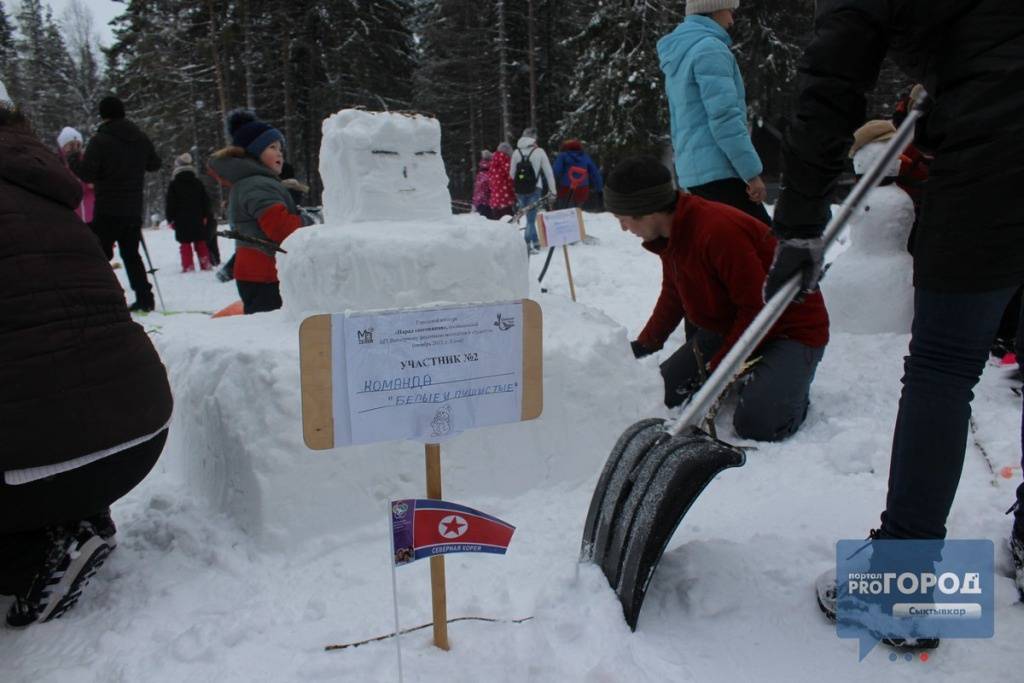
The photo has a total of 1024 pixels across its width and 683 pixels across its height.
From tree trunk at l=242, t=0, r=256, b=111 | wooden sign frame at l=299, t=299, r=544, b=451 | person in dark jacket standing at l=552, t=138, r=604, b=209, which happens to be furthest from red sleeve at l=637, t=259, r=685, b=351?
tree trunk at l=242, t=0, r=256, b=111

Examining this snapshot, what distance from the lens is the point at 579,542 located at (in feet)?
6.91

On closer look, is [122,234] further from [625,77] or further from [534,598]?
[625,77]

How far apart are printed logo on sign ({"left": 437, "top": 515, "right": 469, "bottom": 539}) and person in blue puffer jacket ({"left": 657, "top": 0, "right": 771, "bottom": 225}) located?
2578 mm

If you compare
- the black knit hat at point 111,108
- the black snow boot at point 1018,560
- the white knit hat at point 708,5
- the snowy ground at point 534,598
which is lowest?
the snowy ground at point 534,598

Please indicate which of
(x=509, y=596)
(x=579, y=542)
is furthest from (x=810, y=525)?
(x=509, y=596)

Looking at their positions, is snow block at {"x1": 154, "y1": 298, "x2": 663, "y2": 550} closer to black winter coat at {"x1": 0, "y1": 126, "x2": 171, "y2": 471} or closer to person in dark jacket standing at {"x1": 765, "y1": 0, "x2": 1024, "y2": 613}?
black winter coat at {"x1": 0, "y1": 126, "x2": 171, "y2": 471}

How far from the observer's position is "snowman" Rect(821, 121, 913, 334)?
152 inches

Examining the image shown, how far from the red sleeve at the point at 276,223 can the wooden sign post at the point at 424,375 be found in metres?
2.71

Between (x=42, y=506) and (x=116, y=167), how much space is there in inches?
200

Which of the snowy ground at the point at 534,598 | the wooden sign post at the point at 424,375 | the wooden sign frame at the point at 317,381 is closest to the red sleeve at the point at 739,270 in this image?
the snowy ground at the point at 534,598

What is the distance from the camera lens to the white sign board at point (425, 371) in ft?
4.72

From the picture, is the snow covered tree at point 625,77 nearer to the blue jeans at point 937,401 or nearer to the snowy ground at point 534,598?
the snowy ground at point 534,598

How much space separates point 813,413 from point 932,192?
1.87 m

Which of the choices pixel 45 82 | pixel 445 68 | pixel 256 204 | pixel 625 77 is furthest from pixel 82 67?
pixel 256 204
